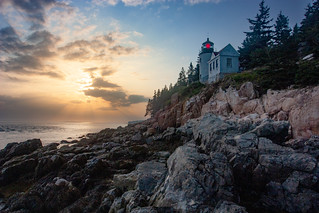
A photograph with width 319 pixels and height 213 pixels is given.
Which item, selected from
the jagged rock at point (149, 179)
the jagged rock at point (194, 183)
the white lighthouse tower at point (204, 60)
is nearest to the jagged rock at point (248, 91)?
the jagged rock at point (194, 183)

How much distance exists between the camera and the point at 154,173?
849 cm

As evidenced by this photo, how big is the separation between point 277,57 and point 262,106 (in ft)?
54.1

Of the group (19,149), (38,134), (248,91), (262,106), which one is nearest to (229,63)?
(248,91)

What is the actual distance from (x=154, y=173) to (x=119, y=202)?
2.34m

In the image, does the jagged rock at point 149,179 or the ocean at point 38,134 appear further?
the ocean at point 38,134

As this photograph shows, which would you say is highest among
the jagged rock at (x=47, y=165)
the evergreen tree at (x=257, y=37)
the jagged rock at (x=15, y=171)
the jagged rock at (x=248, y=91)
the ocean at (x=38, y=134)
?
the evergreen tree at (x=257, y=37)

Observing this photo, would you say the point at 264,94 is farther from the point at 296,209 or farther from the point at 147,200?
the point at 147,200

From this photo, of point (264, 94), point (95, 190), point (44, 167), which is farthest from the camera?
point (264, 94)

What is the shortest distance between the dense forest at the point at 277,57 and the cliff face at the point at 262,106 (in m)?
1.22

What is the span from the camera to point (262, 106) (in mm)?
15547

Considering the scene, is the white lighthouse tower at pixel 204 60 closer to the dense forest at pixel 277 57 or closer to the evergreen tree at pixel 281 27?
the dense forest at pixel 277 57

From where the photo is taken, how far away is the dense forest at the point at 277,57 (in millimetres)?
15320

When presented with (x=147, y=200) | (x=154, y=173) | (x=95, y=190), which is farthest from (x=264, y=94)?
(x=95, y=190)

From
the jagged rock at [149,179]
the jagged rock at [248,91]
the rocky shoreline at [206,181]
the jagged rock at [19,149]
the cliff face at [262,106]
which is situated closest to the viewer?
the rocky shoreline at [206,181]
